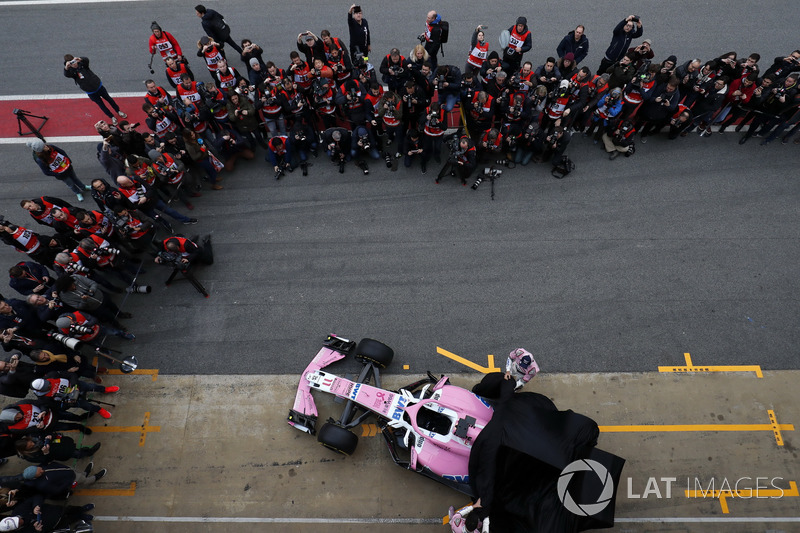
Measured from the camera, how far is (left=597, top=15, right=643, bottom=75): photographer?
10367mm

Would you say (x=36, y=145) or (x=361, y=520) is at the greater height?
(x=36, y=145)

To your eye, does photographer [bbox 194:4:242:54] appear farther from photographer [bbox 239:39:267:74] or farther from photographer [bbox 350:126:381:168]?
photographer [bbox 350:126:381:168]

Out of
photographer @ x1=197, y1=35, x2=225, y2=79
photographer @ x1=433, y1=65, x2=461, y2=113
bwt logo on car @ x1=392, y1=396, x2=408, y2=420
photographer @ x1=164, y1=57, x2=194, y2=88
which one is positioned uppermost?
photographer @ x1=433, y1=65, x2=461, y2=113

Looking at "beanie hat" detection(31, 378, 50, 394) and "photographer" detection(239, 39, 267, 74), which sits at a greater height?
"photographer" detection(239, 39, 267, 74)

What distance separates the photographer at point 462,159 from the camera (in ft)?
31.0

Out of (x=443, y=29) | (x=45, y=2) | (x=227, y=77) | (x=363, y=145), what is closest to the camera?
(x=363, y=145)

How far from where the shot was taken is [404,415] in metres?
7.06

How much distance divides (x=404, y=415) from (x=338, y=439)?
3.86 feet

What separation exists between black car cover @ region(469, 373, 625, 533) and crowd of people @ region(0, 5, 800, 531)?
605 centimetres

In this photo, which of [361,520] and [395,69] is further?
[395,69]

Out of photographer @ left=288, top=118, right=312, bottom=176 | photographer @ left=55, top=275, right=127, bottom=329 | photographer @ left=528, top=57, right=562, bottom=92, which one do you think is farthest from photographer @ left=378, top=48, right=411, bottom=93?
photographer @ left=55, top=275, right=127, bottom=329

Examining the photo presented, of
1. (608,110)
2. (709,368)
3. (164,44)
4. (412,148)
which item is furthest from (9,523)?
(608,110)

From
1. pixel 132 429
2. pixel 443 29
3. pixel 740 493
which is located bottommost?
pixel 132 429

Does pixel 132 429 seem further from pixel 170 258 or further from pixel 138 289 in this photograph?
pixel 170 258
